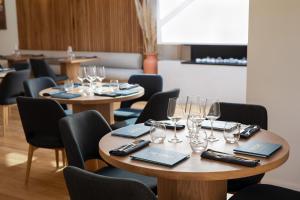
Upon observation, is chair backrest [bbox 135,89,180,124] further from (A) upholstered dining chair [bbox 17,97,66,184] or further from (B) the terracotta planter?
(B) the terracotta planter

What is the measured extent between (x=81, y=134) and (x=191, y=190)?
847 millimetres

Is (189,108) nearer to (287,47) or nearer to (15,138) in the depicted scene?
(287,47)

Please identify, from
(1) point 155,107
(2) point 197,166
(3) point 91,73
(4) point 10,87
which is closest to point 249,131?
(2) point 197,166

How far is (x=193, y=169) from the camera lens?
2.04m

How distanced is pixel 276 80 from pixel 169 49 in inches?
191

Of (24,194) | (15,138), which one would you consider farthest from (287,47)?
(15,138)

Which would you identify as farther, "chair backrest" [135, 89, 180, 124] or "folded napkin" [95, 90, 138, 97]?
"folded napkin" [95, 90, 138, 97]

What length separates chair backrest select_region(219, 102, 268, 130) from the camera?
2.98 meters

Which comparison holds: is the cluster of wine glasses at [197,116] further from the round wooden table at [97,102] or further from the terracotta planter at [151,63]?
the terracotta planter at [151,63]

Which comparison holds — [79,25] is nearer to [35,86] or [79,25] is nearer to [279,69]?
[35,86]

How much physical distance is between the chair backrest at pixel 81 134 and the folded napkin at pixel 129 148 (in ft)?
1.22

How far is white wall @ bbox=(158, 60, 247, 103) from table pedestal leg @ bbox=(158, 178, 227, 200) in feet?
15.6

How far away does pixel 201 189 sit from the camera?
236 centimetres

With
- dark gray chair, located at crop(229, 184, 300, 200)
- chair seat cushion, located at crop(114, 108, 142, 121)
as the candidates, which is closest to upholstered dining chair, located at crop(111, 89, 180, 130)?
chair seat cushion, located at crop(114, 108, 142, 121)
